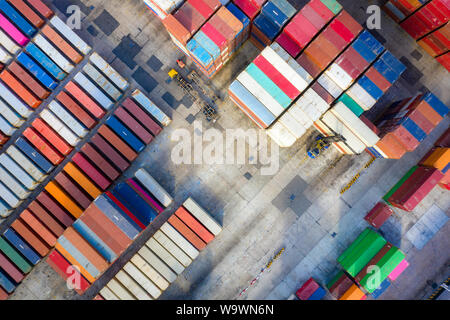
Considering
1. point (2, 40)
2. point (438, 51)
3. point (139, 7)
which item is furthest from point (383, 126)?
point (2, 40)

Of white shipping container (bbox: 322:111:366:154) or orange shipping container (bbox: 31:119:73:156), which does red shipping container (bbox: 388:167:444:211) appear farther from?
orange shipping container (bbox: 31:119:73:156)

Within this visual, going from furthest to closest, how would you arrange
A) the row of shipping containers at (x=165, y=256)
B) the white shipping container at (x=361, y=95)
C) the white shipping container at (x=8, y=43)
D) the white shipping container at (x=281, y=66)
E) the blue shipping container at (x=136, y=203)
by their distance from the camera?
the white shipping container at (x=8, y=43)
the blue shipping container at (x=136, y=203)
the row of shipping containers at (x=165, y=256)
the white shipping container at (x=361, y=95)
the white shipping container at (x=281, y=66)

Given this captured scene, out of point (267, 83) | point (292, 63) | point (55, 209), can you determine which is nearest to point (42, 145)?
point (55, 209)

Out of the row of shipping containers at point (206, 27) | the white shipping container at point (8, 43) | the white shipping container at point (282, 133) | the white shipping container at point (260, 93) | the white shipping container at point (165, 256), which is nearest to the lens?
the white shipping container at point (260, 93)

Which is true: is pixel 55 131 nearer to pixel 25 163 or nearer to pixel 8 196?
pixel 25 163

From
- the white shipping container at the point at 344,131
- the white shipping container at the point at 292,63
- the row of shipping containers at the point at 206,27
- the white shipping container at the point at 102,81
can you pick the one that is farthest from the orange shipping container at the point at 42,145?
the white shipping container at the point at 344,131

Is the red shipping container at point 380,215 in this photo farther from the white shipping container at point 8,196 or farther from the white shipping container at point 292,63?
the white shipping container at point 8,196

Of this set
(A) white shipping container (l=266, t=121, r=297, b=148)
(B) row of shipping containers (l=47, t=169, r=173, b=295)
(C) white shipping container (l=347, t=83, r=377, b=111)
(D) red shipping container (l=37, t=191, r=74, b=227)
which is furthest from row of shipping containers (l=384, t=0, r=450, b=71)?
(D) red shipping container (l=37, t=191, r=74, b=227)
